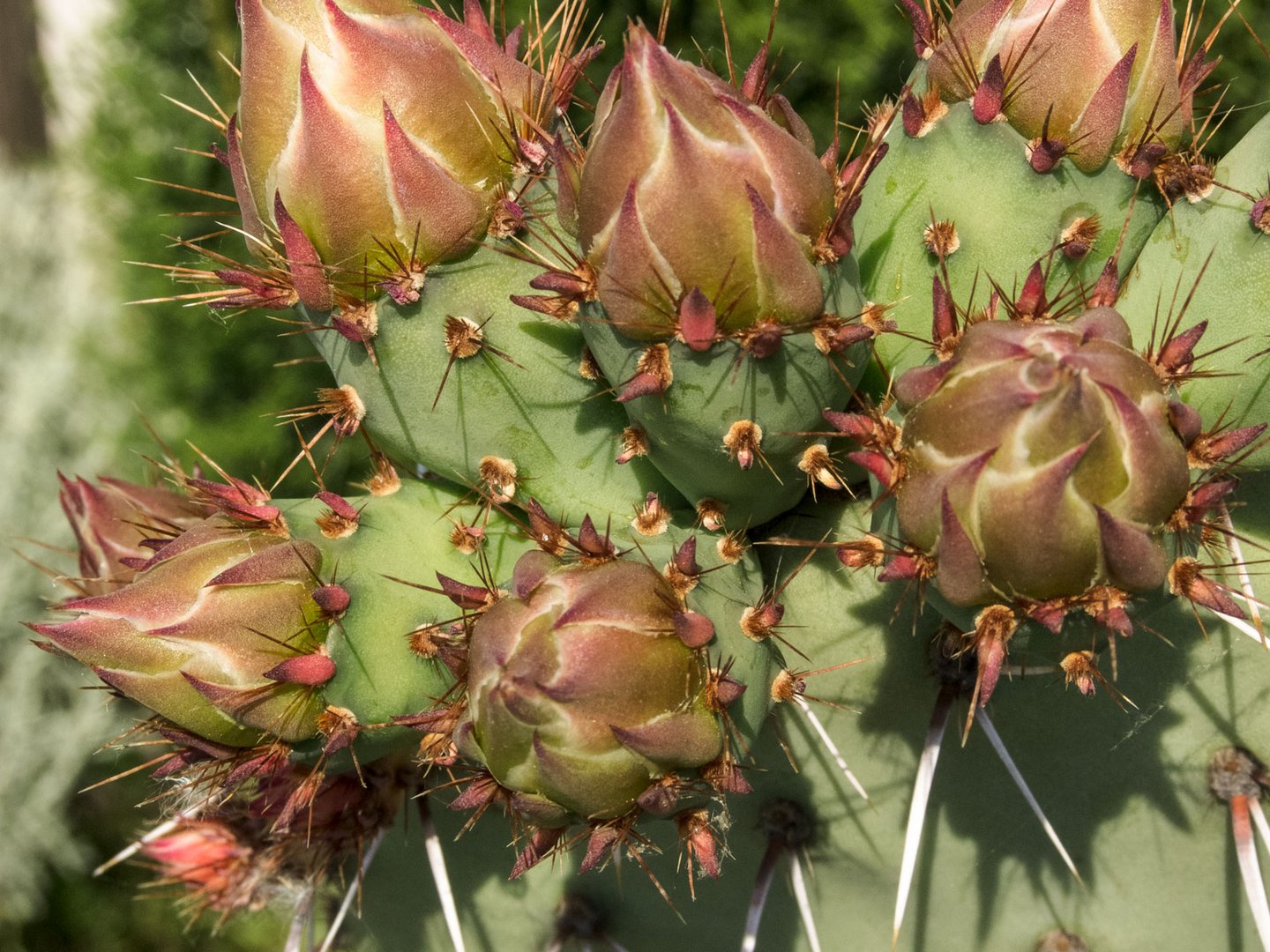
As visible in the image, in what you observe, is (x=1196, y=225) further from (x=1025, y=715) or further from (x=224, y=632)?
(x=224, y=632)

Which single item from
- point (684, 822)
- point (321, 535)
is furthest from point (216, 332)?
point (684, 822)

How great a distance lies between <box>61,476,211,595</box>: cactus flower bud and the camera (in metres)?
1.41

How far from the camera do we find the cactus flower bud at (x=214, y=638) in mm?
971

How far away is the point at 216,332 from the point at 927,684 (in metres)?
3.61

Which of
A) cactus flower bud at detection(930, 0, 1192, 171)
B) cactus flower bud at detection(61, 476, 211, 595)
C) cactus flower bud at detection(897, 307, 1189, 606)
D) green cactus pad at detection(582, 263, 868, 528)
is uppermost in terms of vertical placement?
cactus flower bud at detection(930, 0, 1192, 171)

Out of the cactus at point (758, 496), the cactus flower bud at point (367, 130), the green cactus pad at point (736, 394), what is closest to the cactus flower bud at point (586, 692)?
the cactus at point (758, 496)

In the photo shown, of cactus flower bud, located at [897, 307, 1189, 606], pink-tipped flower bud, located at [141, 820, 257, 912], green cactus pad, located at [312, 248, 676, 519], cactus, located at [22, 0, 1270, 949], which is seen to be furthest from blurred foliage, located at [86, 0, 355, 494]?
cactus flower bud, located at [897, 307, 1189, 606]

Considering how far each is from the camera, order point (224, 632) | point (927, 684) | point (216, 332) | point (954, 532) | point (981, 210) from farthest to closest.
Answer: point (216, 332)
point (927, 684)
point (981, 210)
point (224, 632)
point (954, 532)

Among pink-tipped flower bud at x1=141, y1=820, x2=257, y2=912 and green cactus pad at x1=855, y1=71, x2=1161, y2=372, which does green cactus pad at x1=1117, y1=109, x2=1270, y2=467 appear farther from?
pink-tipped flower bud at x1=141, y1=820, x2=257, y2=912

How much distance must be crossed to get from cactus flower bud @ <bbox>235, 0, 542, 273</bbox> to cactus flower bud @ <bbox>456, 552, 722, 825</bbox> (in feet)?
1.08

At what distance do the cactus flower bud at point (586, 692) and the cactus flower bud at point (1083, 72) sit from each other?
0.53 m

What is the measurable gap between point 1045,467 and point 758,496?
1.35 feet

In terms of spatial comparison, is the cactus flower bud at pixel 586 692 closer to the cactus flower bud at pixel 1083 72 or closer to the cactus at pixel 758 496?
the cactus at pixel 758 496

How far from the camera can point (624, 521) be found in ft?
3.81
